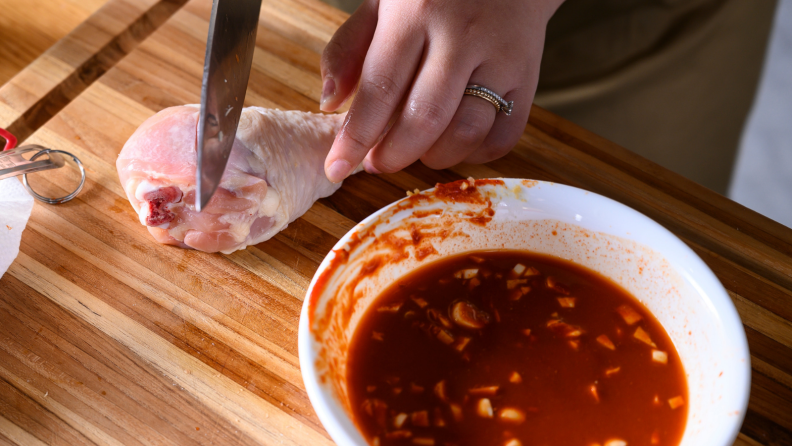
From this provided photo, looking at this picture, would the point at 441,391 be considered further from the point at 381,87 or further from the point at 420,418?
the point at 381,87

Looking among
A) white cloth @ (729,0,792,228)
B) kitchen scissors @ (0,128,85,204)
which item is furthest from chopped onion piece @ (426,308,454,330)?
white cloth @ (729,0,792,228)

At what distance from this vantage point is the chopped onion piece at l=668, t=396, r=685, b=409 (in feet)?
4.17

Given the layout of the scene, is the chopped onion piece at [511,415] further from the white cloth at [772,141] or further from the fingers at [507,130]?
the white cloth at [772,141]

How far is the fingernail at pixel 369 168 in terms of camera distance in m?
1.71

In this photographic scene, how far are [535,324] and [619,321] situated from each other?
202 millimetres

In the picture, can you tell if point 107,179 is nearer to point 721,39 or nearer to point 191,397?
point 191,397

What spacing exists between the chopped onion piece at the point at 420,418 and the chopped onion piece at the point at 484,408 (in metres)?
0.11

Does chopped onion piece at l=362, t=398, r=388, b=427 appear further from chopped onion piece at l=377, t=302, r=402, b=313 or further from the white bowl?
chopped onion piece at l=377, t=302, r=402, b=313

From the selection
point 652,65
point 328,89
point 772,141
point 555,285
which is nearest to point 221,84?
point 328,89

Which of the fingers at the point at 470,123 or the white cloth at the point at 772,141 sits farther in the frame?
the white cloth at the point at 772,141

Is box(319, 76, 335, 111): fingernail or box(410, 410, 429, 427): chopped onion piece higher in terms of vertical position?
box(319, 76, 335, 111): fingernail

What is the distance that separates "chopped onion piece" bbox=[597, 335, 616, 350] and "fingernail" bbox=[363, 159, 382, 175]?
2.51 feet

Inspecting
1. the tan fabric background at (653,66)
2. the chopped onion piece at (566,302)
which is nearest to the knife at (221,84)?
the chopped onion piece at (566,302)

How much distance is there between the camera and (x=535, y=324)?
140 cm
